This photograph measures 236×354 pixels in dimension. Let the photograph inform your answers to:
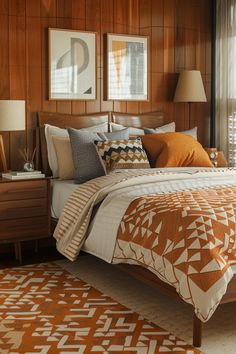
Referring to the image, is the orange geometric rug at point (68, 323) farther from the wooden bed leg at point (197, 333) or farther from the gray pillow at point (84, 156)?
the gray pillow at point (84, 156)

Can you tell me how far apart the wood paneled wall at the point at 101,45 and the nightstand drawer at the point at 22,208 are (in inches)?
23.2

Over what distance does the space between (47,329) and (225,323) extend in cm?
103

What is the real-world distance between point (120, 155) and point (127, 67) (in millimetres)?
1339

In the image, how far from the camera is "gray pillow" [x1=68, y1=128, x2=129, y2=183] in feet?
14.5

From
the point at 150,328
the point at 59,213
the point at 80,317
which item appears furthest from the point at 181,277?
the point at 59,213

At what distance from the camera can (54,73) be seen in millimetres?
4980

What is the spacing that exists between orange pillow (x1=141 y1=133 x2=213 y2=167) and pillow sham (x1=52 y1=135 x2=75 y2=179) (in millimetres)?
665

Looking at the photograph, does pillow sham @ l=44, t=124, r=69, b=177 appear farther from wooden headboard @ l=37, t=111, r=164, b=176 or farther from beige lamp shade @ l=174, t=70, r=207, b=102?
beige lamp shade @ l=174, t=70, r=207, b=102

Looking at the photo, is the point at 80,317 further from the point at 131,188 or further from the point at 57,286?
the point at 131,188

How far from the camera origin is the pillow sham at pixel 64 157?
464 cm

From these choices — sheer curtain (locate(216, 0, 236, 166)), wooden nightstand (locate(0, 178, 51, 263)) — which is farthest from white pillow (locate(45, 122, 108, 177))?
sheer curtain (locate(216, 0, 236, 166))

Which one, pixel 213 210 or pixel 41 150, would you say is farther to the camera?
pixel 41 150

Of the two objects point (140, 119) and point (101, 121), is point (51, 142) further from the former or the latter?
point (140, 119)

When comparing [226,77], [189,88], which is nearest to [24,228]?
[189,88]
